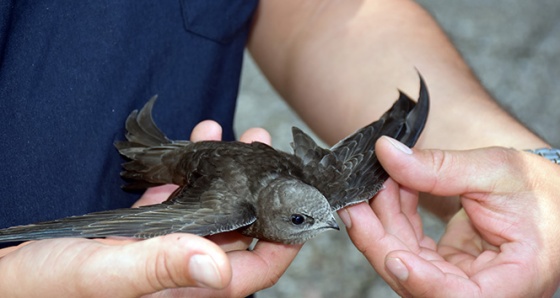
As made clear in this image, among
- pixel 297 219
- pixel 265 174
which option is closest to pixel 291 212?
pixel 297 219

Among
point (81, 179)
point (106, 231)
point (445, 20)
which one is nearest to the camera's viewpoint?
point (106, 231)

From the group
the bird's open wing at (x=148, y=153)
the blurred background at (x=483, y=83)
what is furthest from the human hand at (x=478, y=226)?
the blurred background at (x=483, y=83)

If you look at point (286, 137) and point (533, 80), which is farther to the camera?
point (533, 80)

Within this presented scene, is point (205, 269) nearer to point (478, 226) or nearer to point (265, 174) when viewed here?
point (265, 174)

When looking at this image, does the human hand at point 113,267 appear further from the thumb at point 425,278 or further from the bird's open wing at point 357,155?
the bird's open wing at point 357,155

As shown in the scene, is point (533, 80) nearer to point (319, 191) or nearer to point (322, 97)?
point (322, 97)

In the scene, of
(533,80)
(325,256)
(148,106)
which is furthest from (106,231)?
(533,80)
